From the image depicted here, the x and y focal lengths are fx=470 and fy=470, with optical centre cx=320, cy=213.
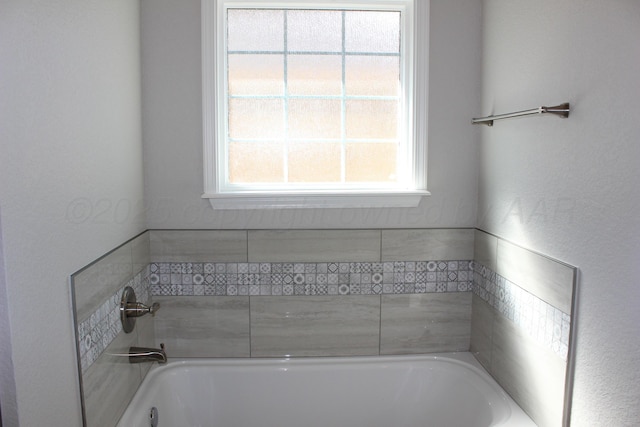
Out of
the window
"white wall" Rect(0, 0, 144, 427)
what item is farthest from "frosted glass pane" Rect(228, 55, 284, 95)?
"white wall" Rect(0, 0, 144, 427)

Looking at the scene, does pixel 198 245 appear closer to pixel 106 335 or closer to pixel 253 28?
pixel 106 335

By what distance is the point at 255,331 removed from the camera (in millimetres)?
2248

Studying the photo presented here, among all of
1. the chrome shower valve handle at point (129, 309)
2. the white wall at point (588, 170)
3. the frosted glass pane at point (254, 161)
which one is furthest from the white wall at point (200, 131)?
the chrome shower valve handle at point (129, 309)

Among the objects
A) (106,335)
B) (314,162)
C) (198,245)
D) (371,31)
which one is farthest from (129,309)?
(371,31)

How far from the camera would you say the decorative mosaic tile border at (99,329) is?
1436 millimetres

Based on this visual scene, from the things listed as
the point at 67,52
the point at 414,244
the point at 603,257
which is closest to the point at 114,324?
the point at 67,52

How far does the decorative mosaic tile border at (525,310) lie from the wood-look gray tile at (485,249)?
29mm

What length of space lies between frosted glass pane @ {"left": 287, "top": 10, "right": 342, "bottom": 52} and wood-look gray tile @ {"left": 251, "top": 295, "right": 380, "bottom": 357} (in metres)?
1.19

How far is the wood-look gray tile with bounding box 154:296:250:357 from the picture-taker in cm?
222

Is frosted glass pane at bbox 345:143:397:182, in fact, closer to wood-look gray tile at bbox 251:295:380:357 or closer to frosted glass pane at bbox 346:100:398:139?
frosted glass pane at bbox 346:100:398:139

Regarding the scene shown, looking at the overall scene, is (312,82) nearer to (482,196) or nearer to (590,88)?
(482,196)

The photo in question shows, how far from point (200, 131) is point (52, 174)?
931mm

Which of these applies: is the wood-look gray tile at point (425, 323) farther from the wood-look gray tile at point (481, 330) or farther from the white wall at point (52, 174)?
the white wall at point (52, 174)

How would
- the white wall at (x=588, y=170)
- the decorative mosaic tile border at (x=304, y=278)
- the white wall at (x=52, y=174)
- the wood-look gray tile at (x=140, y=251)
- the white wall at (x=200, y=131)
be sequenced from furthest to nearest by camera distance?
the decorative mosaic tile border at (x=304, y=278) < the white wall at (x=200, y=131) < the wood-look gray tile at (x=140, y=251) < the white wall at (x=588, y=170) < the white wall at (x=52, y=174)
